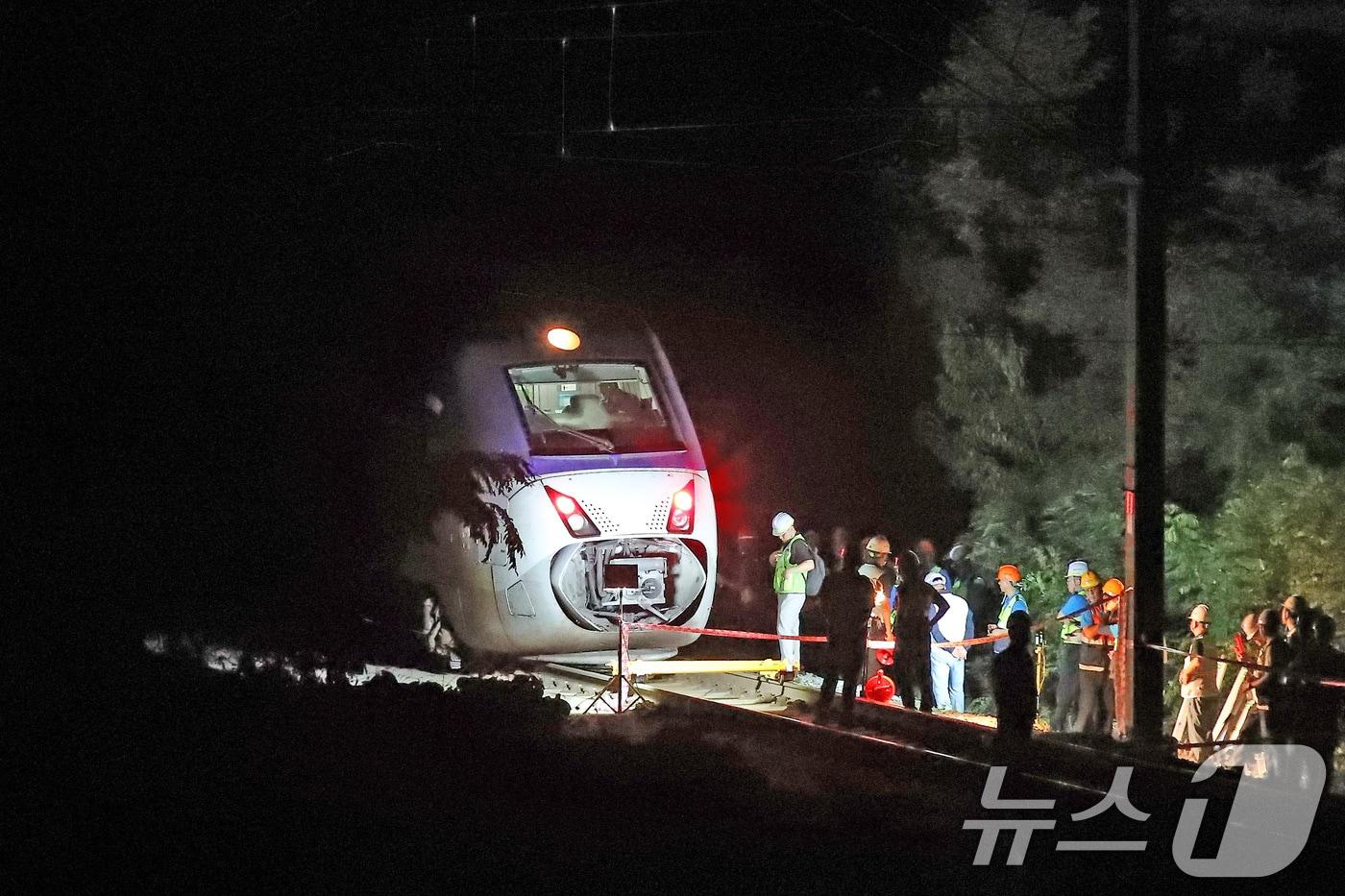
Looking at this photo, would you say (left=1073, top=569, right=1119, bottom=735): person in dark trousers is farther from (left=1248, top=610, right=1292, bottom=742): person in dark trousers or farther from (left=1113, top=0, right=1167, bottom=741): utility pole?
(left=1248, top=610, right=1292, bottom=742): person in dark trousers

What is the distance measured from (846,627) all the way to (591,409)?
2.67 m

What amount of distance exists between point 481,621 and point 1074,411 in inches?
346

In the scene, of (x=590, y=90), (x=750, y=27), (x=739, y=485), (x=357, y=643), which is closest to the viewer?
(x=357, y=643)

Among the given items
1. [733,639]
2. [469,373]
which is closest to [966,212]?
[733,639]

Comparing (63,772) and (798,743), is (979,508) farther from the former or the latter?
(63,772)

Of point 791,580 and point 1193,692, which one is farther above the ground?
point 791,580

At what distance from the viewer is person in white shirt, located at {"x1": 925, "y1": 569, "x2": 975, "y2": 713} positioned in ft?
37.3

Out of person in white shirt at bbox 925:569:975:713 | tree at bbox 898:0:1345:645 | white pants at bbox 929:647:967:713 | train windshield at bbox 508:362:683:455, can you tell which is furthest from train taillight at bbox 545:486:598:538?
tree at bbox 898:0:1345:645

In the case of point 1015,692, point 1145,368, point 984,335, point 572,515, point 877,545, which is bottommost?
point 1015,692

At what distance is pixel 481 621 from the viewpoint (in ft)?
36.1

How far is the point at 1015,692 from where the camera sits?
30.6 feet

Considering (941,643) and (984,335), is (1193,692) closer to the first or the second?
(941,643)

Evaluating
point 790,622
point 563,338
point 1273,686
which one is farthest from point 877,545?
point 1273,686

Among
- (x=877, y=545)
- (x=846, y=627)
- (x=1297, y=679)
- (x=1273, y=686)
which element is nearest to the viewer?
(x=1297, y=679)
